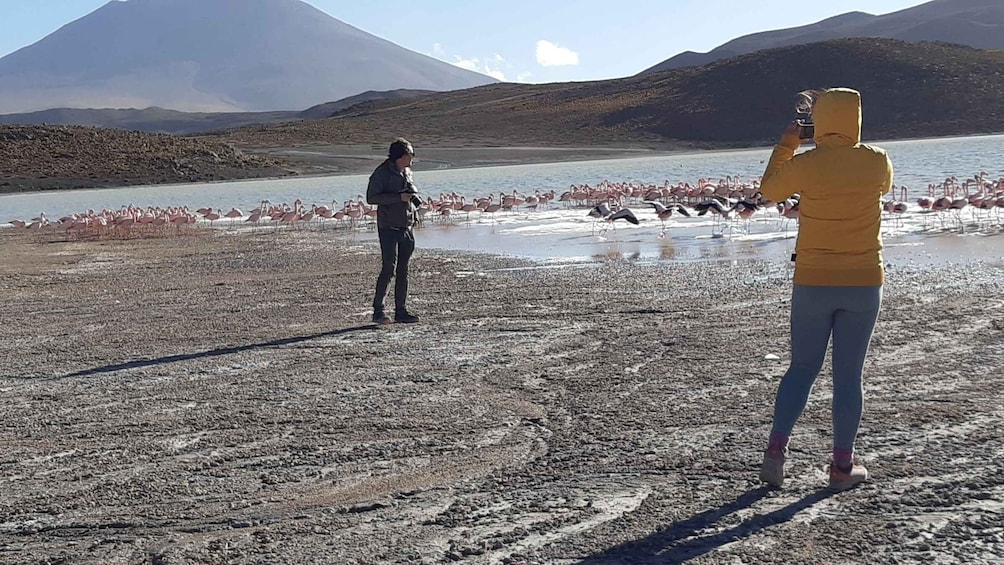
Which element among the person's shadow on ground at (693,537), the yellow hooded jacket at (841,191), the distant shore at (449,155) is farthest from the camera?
the distant shore at (449,155)

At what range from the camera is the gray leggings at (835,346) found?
179 inches

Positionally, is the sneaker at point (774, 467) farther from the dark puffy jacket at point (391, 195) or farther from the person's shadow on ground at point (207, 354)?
the dark puffy jacket at point (391, 195)

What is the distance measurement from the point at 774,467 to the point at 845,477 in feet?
0.94

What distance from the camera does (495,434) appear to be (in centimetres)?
571

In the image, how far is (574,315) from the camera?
9375mm

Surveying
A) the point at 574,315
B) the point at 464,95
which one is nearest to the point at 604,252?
the point at 574,315

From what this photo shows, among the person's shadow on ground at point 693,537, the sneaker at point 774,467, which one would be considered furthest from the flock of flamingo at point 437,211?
the person's shadow on ground at point 693,537

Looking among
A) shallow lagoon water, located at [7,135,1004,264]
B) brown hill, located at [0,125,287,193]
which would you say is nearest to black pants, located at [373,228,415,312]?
shallow lagoon water, located at [7,135,1004,264]

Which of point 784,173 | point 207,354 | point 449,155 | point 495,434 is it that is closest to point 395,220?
point 207,354

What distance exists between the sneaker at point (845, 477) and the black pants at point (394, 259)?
542 centimetres

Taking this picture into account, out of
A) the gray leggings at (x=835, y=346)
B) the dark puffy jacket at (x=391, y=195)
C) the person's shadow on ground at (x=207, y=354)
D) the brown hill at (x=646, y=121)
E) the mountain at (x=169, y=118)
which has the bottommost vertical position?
the person's shadow on ground at (x=207, y=354)

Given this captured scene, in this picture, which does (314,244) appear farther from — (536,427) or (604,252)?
(536,427)

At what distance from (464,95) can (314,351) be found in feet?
341

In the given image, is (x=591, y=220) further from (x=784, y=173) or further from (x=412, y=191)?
(x=784, y=173)
